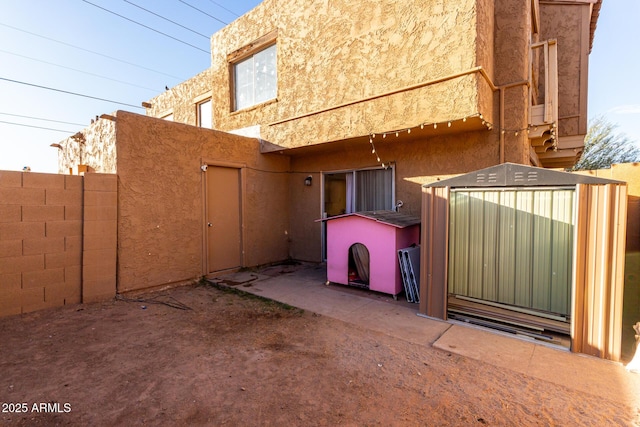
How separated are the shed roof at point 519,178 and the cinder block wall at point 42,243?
5.97 metres

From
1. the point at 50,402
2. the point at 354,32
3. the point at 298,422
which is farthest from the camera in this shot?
the point at 354,32

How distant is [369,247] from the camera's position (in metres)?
5.66

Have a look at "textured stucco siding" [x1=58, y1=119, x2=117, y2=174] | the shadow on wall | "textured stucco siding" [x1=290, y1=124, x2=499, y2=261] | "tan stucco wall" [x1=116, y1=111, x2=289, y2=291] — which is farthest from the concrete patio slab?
"textured stucco siding" [x1=58, y1=119, x2=117, y2=174]

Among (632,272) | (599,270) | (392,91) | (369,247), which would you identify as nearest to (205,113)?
(392,91)

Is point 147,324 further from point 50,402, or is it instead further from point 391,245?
point 391,245

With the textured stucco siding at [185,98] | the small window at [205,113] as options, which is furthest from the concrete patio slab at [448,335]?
the textured stucco siding at [185,98]

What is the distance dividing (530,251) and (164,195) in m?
6.42

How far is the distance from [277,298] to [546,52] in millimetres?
7131

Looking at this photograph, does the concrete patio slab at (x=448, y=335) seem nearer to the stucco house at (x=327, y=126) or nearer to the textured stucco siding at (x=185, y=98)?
the stucco house at (x=327, y=126)

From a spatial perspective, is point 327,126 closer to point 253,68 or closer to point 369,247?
point 369,247

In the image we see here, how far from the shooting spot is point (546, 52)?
5.82 metres

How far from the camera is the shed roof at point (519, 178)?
3.40 metres

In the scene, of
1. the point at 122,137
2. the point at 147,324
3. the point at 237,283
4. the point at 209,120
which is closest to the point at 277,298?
the point at 237,283

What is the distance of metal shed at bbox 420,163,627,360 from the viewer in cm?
321
